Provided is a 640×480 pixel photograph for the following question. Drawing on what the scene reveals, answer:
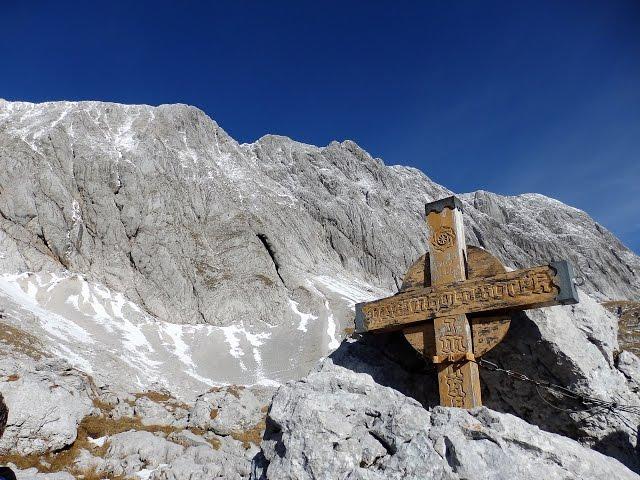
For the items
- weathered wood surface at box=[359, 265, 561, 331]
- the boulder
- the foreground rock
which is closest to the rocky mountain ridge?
the foreground rock

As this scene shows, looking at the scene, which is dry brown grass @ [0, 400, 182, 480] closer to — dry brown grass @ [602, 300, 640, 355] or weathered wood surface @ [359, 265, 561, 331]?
weathered wood surface @ [359, 265, 561, 331]

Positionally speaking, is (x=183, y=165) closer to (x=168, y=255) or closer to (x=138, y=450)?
(x=168, y=255)

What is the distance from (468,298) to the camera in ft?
31.8

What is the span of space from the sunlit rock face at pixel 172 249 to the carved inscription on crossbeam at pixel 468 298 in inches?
2205

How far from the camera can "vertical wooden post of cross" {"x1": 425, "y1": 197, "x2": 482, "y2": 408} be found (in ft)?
30.8

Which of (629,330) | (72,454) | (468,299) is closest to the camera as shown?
(468,299)

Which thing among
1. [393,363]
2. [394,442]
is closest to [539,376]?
[393,363]

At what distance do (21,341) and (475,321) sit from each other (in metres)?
58.0

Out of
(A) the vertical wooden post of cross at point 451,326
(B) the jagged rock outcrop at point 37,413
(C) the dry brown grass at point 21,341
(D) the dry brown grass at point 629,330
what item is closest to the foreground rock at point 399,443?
(A) the vertical wooden post of cross at point 451,326

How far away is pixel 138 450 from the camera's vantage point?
19656 mm

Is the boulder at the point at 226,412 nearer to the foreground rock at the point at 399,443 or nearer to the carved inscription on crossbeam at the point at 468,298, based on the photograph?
the carved inscription on crossbeam at the point at 468,298

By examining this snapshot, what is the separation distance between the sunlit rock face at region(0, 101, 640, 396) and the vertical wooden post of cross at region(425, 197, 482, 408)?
57.1m

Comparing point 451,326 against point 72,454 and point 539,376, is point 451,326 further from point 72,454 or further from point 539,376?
point 72,454

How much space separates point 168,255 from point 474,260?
96617mm
